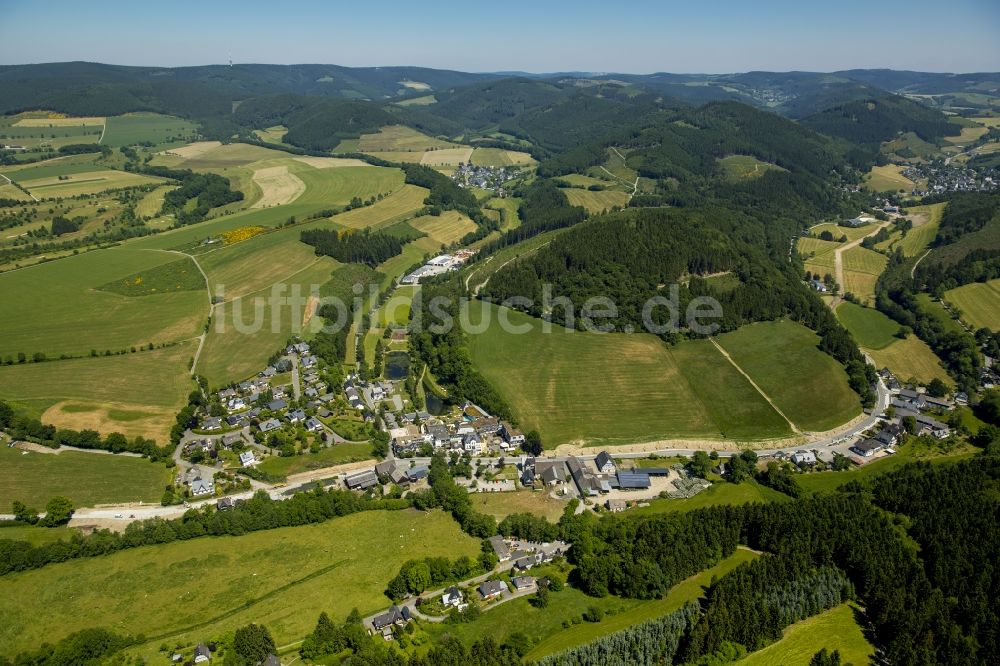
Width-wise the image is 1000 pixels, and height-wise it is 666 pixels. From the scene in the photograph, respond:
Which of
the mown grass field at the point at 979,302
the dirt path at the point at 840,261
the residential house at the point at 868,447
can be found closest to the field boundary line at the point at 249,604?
the residential house at the point at 868,447

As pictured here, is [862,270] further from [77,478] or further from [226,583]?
[77,478]

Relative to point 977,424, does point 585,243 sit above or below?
above

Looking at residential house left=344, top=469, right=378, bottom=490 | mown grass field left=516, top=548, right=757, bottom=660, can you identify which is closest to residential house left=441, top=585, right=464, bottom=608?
mown grass field left=516, top=548, right=757, bottom=660

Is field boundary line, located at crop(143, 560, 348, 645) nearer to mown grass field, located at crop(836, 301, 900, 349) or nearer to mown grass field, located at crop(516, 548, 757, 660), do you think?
mown grass field, located at crop(516, 548, 757, 660)

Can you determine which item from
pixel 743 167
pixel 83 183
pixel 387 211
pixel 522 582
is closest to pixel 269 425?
pixel 522 582

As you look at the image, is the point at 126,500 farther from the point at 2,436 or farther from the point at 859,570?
the point at 859,570

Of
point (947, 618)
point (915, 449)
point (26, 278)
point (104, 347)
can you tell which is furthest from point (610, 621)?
point (26, 278)

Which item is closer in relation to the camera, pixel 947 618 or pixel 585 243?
pixel 947 618
